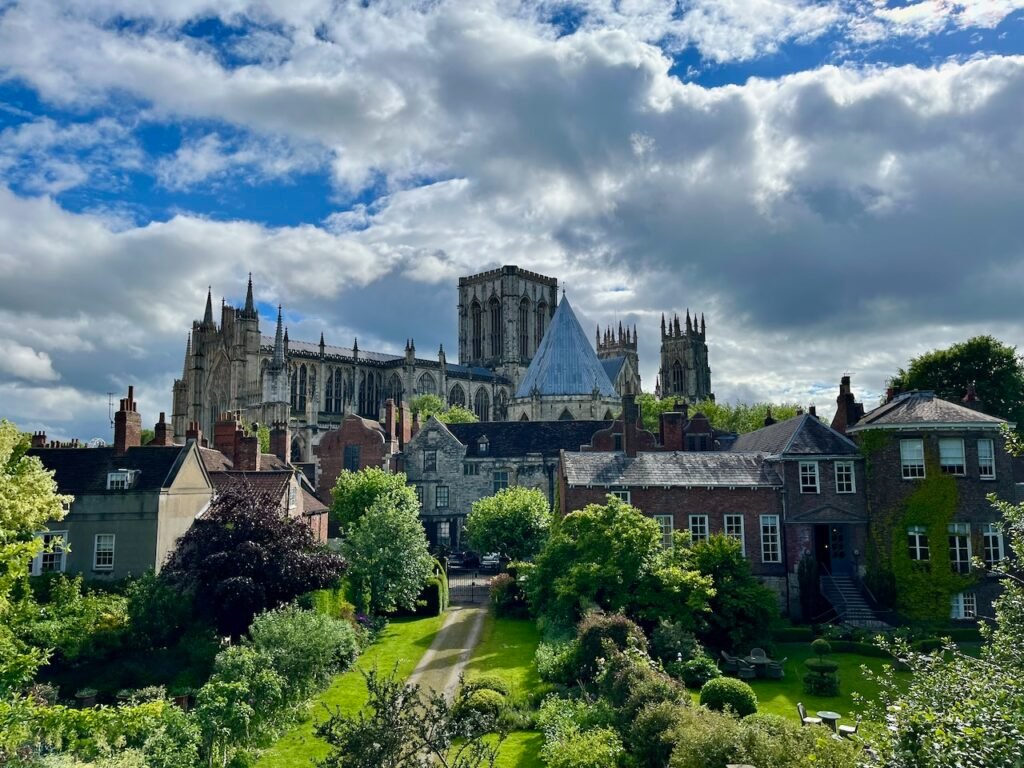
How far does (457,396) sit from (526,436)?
2479 inches

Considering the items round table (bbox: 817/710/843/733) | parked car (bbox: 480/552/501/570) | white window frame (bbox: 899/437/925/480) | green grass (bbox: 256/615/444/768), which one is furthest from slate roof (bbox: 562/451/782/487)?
round table (bbox: 817/710/843/733)

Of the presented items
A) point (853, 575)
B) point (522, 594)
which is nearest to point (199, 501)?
point (522, 594)

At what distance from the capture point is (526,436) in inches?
2527

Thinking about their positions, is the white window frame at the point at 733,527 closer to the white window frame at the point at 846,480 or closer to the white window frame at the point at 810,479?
the white window frame at the point at 810,479

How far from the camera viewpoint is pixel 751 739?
17.2m

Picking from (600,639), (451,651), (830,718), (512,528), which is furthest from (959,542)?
(451,651)

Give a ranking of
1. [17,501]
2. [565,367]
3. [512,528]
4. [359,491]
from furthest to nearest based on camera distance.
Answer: [565,367] → [359,491] → [512,528] → [17,501]

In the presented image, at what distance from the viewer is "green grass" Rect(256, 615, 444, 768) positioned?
75.8 feet

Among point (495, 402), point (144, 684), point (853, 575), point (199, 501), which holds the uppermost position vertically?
point (495, 402)

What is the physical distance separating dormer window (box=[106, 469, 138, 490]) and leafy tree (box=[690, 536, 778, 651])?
2526cm

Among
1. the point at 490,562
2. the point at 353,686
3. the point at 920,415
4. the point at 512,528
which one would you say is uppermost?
the point at 920,415

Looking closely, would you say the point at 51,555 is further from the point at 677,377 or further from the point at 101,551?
the point at 677,377

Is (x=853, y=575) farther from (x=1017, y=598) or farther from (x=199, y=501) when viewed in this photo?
Result: (x=199, y=501)

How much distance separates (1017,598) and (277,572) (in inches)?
Result: 1033
